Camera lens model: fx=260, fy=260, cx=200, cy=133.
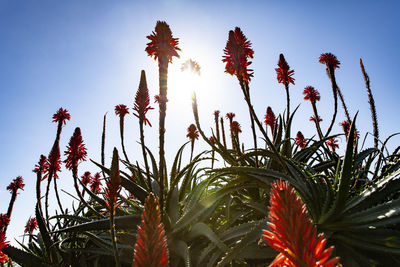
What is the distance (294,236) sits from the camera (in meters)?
0.36

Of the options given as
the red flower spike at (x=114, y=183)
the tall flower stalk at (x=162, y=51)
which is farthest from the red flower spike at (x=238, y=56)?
the red flower spike at (x=114, y=183)

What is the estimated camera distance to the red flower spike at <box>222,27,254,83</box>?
2.65m

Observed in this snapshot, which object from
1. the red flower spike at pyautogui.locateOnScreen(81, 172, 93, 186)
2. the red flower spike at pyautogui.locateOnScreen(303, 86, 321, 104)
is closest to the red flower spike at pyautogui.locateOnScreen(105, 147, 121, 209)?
the red flower spike at pyautogui.locateOnScreen(303, 86, 321, 104)

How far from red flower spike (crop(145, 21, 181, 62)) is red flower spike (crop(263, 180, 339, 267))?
2643 millimetres

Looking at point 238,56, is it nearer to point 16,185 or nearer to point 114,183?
point 114,183

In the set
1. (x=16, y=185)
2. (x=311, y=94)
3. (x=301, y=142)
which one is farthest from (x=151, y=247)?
(x=16, y=185)

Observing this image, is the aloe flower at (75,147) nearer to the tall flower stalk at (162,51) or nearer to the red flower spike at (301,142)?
the tall flower stalk at (162,51)

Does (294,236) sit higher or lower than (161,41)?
lower

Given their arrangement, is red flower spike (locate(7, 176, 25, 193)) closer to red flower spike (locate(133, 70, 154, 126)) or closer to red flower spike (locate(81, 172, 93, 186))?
red flower spike (locate(81, 172, 93, 186))

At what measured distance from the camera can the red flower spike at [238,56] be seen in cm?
265

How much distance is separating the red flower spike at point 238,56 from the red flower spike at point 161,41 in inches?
25.8

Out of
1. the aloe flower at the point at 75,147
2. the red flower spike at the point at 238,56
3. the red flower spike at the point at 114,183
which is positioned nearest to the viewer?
the red flower spike at the point at 114,183

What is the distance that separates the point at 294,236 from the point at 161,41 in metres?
2.81

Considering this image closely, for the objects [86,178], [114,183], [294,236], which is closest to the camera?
[294,236]
